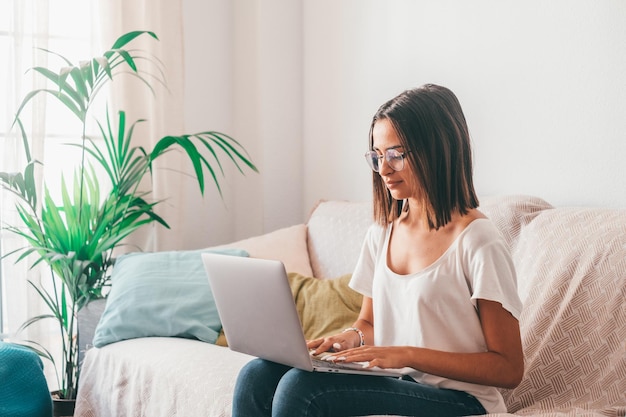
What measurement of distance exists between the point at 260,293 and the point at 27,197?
1.43m

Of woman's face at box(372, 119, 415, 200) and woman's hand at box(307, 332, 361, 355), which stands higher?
woman's face at box(372, 119, 415, 200)

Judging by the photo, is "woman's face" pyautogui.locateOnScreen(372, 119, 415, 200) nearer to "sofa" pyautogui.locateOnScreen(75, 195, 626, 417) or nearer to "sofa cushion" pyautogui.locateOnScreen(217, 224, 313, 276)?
"sofa" pyautogui.locateOnScreen(75, 195, 626, 417)

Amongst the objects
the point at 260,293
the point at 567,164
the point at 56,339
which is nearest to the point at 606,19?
the point at 567,164

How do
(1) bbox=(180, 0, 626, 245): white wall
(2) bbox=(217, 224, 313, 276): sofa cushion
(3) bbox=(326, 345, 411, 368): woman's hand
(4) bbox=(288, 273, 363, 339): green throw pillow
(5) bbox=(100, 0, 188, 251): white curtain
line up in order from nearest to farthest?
(3) bbox=(326, 345, 411, 368): woman's hand, (1) bbox=(180, 0, 626, 245): white wall, (4) bbox=(288, 273, 363, 339): green throw pillow, (2) bbox=(217, 224, 313, 276): sofa cushion, (5) bbox=(100, 0, 188, 251): white curtain

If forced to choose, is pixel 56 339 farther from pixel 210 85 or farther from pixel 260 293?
pixel 260 293

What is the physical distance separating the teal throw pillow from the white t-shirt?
0.99 metres

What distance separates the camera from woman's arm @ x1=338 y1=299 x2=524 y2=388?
141cm

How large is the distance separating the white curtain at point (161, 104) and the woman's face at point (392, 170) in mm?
1636

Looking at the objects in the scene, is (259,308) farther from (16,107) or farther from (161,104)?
(161,104)

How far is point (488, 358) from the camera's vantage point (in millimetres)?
1422

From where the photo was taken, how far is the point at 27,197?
2605 mm

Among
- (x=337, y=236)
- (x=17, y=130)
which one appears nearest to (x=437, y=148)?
(x=337, y=236)

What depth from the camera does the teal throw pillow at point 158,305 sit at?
237 cm

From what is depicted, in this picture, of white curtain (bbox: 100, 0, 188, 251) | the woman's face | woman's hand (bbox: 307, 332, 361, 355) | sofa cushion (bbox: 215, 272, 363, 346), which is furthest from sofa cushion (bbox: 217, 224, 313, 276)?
the woman's face
